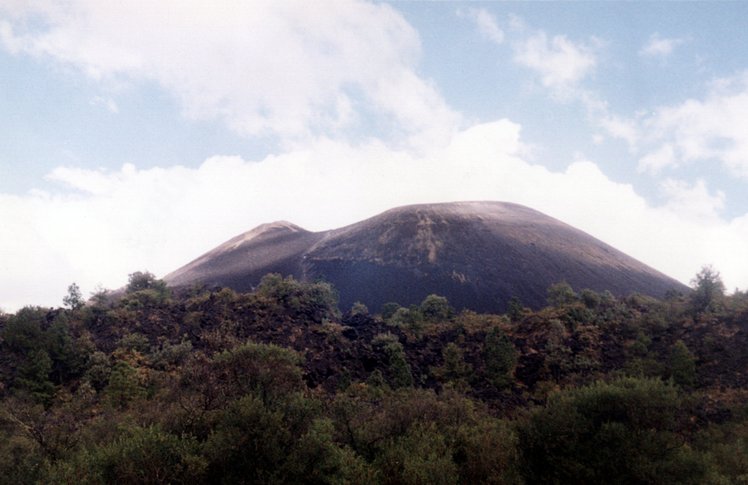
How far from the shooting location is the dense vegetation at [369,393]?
682 inches

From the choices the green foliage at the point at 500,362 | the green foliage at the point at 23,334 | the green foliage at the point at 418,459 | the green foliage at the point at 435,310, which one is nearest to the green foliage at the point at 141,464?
the green foliage at the point at 418,459

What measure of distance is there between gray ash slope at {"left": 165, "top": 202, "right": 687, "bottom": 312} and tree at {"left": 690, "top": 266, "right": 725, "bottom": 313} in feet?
98.5

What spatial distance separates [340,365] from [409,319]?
702 inches

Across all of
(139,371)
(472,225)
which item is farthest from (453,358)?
(472,225)

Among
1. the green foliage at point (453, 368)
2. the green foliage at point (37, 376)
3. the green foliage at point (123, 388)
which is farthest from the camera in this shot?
the green foliage at point (453, 368)

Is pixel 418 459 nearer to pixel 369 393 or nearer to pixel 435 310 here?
pixel 369 393

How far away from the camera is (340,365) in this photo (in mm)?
39812

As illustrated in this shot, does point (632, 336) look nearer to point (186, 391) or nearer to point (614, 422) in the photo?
point (614, 422)

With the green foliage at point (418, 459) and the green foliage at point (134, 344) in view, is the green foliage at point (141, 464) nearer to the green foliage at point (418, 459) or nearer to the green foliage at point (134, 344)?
the green foliage at point (418, 459)

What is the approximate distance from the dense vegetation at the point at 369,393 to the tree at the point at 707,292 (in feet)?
0.70

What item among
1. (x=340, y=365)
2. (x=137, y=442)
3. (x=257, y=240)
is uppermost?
(x=257, y=240)

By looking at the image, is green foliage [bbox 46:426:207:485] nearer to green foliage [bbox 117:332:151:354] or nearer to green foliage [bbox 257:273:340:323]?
green foliage [bbox 117:332:151:354]

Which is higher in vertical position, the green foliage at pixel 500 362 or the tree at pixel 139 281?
the tree at pixel 139 281

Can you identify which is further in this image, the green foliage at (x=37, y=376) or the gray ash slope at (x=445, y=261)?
the gray ash slope at (x=445, y=261)
